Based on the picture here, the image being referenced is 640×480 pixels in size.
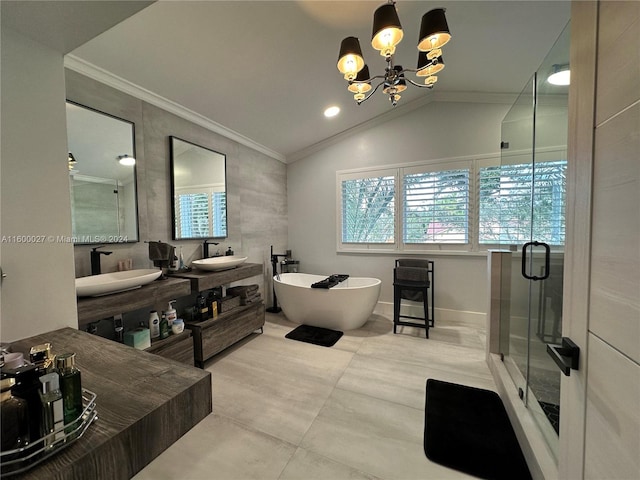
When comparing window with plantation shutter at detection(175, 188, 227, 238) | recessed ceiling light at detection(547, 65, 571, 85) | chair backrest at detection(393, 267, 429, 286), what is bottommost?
chair backrest at detection(393, 267, 429, 286)

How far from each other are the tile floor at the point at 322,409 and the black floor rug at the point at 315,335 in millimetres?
98

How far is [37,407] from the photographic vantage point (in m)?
0.48

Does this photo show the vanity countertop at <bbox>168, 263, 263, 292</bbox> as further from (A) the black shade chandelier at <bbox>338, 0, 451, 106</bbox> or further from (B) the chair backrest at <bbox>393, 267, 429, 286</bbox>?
(A) the black shade chandelier at <bbox>338, 0, 451, 106</bbox>

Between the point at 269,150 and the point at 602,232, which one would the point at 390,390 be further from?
the point at 269,150

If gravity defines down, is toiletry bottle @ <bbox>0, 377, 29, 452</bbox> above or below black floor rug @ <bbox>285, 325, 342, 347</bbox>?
above

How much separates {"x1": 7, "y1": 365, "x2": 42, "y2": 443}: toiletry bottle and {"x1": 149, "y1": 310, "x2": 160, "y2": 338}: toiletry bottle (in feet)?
6.02

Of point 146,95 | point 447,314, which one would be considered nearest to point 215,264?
point 146,95

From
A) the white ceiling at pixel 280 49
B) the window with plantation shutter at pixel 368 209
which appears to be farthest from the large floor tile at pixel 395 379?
the white ceiling at pixel 280 49

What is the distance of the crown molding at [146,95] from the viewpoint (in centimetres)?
181

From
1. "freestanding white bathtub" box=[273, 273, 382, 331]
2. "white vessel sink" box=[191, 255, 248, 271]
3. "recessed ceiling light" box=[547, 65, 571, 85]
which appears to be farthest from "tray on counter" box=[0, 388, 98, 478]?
"freestanding white bathtub" box=[273, 273, 382, 331]

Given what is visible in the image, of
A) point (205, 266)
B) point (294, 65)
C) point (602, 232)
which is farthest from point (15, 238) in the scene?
point (294, 65)

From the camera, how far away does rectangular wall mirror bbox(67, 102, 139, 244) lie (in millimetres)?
1817

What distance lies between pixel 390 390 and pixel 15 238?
2.42 m

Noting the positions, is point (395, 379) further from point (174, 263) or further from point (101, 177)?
point (101, 177)
